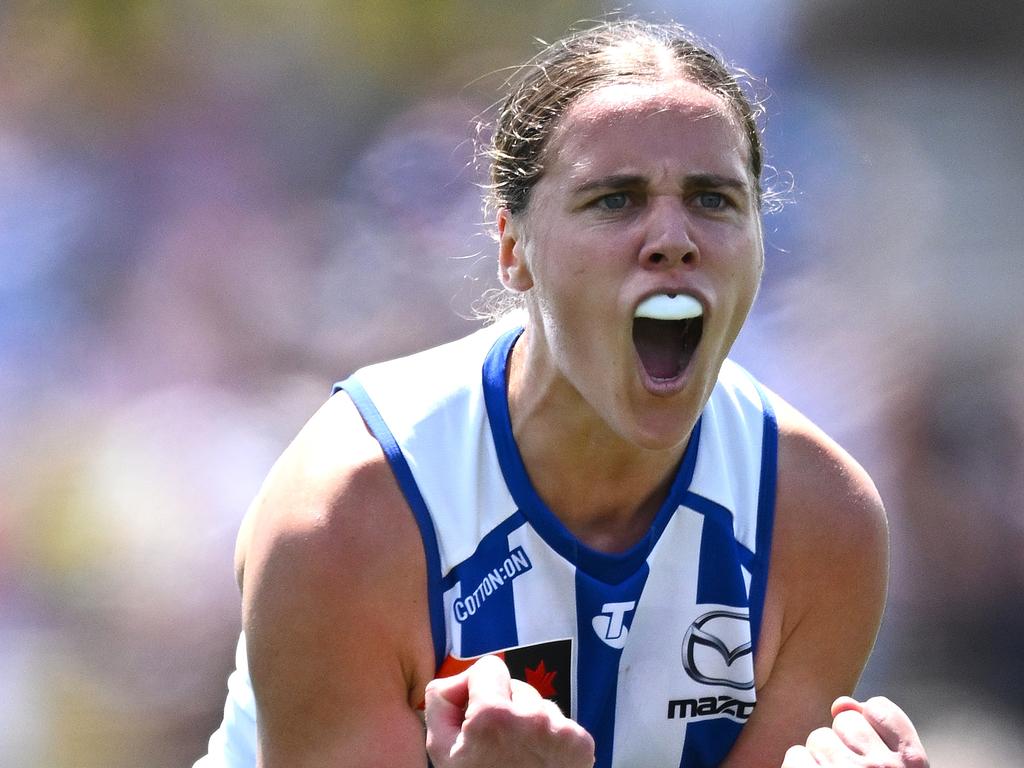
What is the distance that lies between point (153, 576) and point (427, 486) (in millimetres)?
2182

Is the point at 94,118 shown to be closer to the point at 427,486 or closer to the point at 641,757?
the point at 427,486

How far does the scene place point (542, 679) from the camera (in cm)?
224

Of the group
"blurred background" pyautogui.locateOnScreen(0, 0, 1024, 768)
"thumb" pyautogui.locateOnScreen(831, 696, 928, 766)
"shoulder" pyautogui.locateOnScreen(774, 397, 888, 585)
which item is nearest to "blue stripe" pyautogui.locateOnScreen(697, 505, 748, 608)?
"shoulder" pyautogui.locateOnScreen(774, 397, 888, 585)

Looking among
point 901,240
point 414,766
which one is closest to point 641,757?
point 414,766

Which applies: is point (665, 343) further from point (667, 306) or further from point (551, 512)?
point (551, 512)

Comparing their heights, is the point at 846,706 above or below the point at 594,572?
below

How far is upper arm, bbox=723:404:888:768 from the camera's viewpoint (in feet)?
7.63

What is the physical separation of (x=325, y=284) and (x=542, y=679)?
2451mm

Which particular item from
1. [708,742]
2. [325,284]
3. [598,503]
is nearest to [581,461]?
[598,503]

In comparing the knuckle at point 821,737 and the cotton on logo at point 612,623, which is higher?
the cotton on logo at point 612,623

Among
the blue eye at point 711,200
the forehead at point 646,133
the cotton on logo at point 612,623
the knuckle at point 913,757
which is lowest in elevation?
the knuckle at point 913,757

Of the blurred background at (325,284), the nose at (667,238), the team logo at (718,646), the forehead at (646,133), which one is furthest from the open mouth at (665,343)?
the blurred background at (325,284)

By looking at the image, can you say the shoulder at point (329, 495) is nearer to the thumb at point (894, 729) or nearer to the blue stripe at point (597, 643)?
the blue stripe at point (597, 643)

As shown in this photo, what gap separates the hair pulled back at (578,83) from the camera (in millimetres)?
2164
